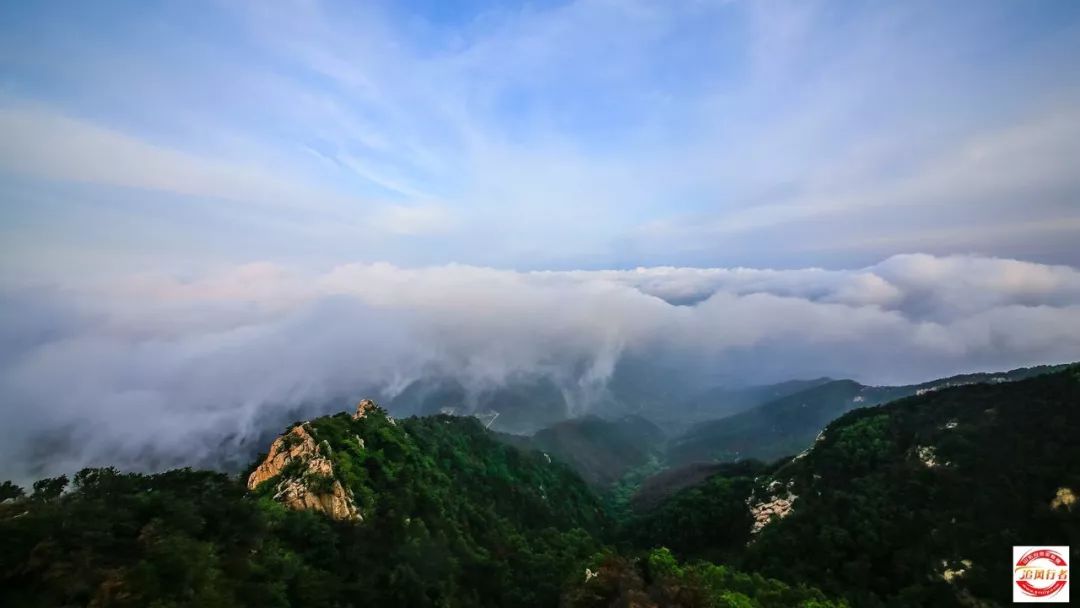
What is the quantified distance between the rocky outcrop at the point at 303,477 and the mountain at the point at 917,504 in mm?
68860

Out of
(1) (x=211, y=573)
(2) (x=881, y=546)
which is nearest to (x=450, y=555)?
(1) (x=211, y=573)

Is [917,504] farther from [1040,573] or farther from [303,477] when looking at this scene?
[303,477]

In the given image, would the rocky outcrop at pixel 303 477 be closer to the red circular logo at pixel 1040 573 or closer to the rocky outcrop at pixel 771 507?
the red circular logo at pixel 1040 573

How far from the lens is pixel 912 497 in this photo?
83062mm

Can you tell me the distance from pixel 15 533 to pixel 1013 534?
330 ft

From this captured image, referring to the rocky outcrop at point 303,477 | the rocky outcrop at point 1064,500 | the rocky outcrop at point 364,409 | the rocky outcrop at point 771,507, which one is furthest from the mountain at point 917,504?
the rocky outcrop at point 364,409

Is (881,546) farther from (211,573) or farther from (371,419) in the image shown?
(211,573)

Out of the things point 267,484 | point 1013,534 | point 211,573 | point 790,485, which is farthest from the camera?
point 790,485

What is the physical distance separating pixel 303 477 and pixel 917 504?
9400cm

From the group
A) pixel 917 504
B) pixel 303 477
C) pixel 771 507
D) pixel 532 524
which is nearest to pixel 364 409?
pixel 303 477

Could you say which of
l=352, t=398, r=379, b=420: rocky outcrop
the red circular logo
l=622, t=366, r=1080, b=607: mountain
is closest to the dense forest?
l=622, t=366, r=1080, b=607: mountain

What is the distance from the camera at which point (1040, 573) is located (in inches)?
1927

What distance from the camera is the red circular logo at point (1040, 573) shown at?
48.2m

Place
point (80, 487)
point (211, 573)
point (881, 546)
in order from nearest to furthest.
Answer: point (211, 573) < point (80, 487) < point (881, 546)
